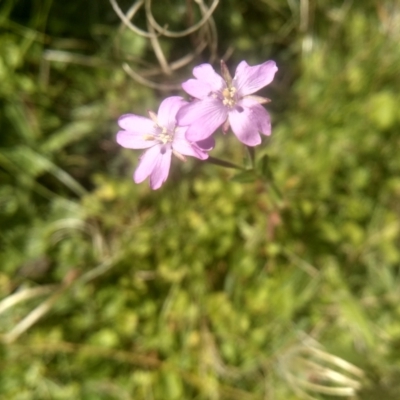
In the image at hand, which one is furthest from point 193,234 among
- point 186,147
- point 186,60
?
point 186,147

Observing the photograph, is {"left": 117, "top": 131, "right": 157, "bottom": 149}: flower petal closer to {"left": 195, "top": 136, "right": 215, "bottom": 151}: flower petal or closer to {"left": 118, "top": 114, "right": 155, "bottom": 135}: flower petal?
{"left": 118, "top": 114, "right": 155, "bottom": 135}: flower petal

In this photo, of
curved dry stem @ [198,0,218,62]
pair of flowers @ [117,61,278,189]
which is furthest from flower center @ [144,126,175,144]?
curved dry stem @ [198,0,218,62]

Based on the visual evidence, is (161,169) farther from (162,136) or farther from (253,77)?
(253,77)

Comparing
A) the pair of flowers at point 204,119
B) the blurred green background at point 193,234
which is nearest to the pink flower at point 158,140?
the pair of flowers at point 204,119

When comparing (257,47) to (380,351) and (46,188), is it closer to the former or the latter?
(46,188)

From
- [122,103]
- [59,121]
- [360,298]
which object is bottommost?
[360,298]

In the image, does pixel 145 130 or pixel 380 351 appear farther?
pixel 380 351

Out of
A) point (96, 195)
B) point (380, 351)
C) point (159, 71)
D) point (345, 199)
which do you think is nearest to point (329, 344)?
point (380, 351)
